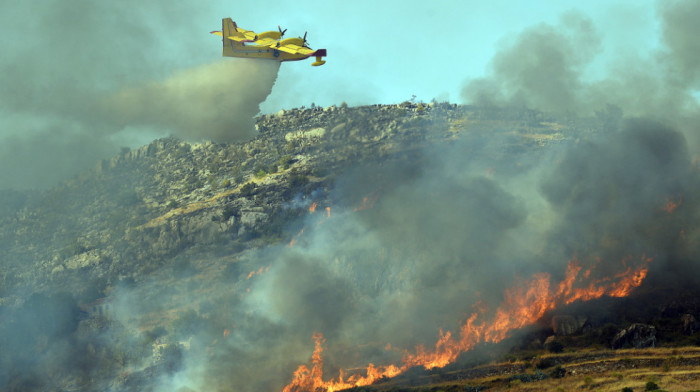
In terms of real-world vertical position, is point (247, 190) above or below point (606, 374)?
above

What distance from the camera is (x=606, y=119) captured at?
11912cm

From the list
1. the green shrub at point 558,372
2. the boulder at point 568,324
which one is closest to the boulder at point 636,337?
the boulder at point 568,324

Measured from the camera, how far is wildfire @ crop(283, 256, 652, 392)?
81.9 m

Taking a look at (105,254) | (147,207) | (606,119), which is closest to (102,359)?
(105,254)

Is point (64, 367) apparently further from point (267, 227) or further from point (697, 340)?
point (697, 340)

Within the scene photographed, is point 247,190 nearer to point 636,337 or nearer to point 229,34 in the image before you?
point 229,34

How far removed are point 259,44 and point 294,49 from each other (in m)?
5.10

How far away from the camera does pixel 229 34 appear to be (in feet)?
319

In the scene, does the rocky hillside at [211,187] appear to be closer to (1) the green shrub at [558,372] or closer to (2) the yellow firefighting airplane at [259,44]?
(2) the yellow firefighting airplane at [259,44]

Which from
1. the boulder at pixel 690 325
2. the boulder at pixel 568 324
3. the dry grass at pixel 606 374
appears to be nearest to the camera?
the dry grass at pixel 606 374

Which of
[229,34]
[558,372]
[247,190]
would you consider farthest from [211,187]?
[558,372]

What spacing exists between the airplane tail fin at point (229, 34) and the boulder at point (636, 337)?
56990mm

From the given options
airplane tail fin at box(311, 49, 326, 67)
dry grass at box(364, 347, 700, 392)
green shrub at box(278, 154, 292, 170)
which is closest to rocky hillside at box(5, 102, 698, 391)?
green shrub at box(278, 154, 292, 170)

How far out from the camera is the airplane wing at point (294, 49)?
94.1m
